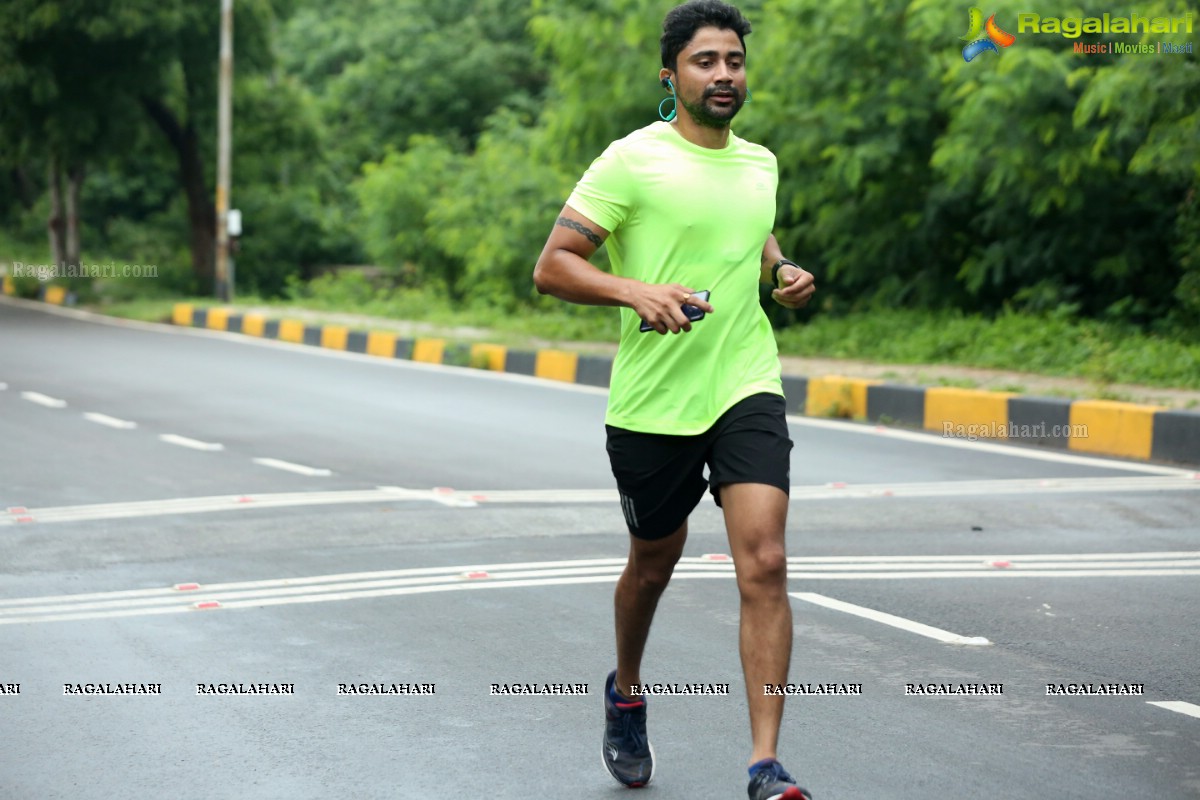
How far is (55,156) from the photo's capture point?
27.6 meters

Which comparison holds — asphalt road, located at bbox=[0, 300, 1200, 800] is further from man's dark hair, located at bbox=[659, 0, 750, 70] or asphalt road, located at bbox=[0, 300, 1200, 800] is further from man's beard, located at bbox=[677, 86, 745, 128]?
man's dark hair, located at bbox=[659, 0, 750, 70]

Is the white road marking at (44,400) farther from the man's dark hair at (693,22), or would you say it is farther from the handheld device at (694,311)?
the handheld device at (694,311)

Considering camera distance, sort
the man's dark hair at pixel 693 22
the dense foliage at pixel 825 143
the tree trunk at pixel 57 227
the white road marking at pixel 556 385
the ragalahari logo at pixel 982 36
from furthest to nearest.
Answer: the tree trunk at pixel 57 227
the ragalahari logo at pixel 982 36
the dense foliage at pixel 825 143
the white road marking at pixel 556 385
the man's dark hair at pixel 693 22

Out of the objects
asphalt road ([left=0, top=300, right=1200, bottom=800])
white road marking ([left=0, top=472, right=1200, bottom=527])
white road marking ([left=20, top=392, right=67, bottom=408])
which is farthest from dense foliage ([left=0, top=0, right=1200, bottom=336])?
white road marking ([left=20, top=392, right=67, bottom=408])

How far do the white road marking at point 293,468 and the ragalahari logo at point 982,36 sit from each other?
8851 mm

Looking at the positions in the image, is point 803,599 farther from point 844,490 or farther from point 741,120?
point 741,120

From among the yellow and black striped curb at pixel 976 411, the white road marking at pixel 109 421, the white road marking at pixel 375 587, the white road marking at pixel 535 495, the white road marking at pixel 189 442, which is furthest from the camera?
the white road marking at pixel 109 421

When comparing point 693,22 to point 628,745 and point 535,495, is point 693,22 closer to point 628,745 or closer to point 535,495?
point 628,745

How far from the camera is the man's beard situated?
13.1 ft

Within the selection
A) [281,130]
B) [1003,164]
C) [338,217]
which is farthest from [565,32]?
[338,217]

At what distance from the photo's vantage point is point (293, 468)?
10.0m

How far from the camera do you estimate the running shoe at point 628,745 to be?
163 inches

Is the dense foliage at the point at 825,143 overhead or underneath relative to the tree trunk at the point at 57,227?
overhead

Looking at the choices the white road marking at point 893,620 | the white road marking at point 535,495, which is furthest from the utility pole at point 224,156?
the white road marking at point 893,620
